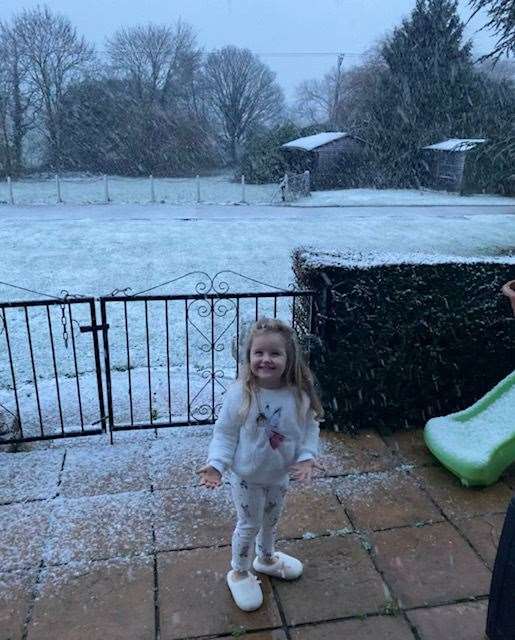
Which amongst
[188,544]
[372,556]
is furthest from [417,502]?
[188,544]

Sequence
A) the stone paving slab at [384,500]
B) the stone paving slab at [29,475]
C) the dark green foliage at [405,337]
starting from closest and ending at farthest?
the stone paving slab at [384,500]
the stone paving slab at [29,475]
the dark green foliage at [405,337]

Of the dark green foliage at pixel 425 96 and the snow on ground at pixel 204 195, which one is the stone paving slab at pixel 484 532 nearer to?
the snow on ground at pixel 204 195

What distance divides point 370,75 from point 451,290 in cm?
3174

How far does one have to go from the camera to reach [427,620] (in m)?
2.43

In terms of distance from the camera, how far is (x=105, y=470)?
3584mm

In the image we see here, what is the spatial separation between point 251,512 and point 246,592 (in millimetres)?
400

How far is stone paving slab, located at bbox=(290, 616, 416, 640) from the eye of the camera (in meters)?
2.35

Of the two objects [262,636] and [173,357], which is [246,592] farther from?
[173,357]

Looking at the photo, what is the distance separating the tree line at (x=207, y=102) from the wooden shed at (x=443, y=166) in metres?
0.59

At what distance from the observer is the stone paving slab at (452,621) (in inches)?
92.7

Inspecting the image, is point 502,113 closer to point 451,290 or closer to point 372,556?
point 451,290

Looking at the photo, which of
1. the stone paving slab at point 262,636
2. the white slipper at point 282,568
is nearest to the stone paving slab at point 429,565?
the white slipper at point 282,568

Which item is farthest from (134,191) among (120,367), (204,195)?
(120,367)

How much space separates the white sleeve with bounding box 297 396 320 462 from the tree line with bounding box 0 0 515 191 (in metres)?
23.4
